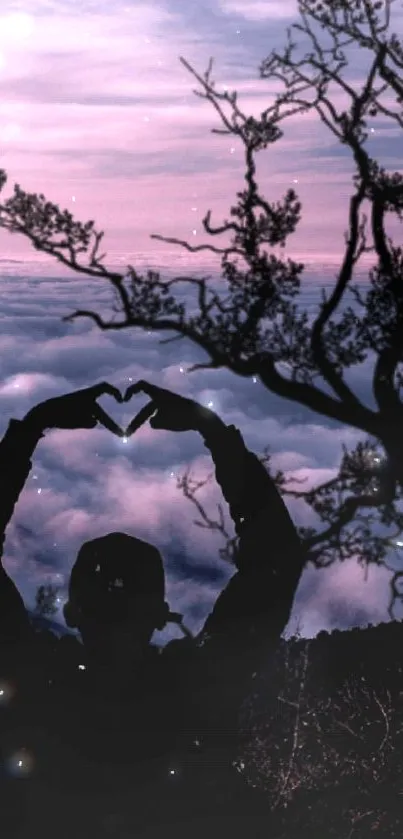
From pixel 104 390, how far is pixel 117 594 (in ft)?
7.95

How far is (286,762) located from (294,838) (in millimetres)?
1164

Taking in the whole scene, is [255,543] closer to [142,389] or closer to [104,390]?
[142,389]

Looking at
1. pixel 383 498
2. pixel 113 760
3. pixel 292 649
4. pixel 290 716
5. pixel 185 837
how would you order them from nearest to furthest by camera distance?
pixel 185 837
pixel 113 760
pixel 290 716
pixel 292 649
pixel 383 498

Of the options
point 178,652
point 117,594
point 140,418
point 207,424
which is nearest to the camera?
point 140,418

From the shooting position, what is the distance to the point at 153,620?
13438 mm

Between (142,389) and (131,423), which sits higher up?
(142,389)

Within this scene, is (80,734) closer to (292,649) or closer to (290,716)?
(290,716)

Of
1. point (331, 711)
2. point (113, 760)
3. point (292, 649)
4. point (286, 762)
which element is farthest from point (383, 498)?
point (113, 760)

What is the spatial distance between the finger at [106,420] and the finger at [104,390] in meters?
0.14

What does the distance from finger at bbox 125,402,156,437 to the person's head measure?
1230mm

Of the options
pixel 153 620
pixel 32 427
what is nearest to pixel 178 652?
pixel 153 620

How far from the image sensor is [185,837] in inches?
496

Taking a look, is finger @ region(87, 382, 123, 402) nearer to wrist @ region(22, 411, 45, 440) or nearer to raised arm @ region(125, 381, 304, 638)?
wrist @ region(22, 411, 45, 440)

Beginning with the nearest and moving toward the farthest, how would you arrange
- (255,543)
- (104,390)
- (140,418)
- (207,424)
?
(104,390)
(140,418)
(207,424)
(255,543)
